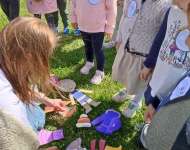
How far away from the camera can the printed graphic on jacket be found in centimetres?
141

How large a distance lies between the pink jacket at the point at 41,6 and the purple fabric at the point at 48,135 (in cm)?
163

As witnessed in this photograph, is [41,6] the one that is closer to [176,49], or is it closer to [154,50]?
[154,50]

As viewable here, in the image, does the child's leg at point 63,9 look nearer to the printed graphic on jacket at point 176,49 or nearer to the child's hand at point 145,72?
the child's hand at point 145,72

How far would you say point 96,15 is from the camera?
230 centimetres

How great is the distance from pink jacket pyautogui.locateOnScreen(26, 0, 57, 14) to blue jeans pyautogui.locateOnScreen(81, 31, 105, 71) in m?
0.86

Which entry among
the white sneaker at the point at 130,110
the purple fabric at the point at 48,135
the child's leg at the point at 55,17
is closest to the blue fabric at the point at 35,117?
the purple fabric at the point at 48,135

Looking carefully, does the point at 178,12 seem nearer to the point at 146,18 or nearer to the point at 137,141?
the point at 146,18

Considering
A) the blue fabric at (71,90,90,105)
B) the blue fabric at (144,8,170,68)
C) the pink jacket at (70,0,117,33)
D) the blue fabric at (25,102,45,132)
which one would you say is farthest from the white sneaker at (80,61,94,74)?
the blue fabric at (144,8,170,68)

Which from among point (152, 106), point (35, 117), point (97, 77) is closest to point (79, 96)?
point (97, 77)

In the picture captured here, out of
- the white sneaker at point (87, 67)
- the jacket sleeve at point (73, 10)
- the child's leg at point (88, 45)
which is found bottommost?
the white sneaker at point (87, 67)

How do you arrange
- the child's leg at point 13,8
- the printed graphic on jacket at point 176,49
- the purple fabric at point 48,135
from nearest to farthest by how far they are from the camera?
the printed graphic on jacket at point 176,49, the purple fabric at point 48,135, the child's leg at point 13,8

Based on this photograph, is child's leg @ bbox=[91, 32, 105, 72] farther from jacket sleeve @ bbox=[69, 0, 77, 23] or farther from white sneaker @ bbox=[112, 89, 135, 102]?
white sneaker @ bbox=[112, 89, 135, 102]

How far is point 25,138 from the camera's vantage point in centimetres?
120

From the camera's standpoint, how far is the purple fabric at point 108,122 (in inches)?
84.3
